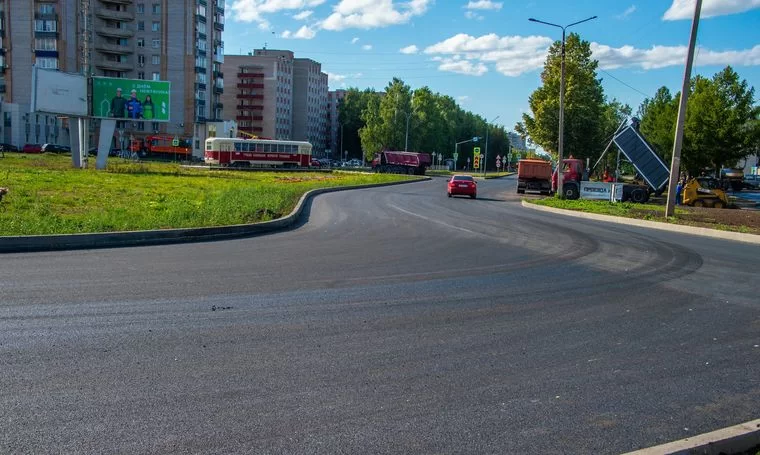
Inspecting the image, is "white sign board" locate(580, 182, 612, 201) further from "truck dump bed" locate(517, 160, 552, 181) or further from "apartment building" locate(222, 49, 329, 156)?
"apartment building" locate(222, 49, 329, 156)

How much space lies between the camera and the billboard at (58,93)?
45.3 meters

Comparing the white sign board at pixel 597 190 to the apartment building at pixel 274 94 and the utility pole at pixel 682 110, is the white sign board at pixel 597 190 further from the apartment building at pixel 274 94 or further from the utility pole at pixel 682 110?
the apartment building at pixel 274 94

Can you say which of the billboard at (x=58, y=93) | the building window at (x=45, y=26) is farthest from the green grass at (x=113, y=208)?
the building window at (x=45, y=26)

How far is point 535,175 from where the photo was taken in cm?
4641

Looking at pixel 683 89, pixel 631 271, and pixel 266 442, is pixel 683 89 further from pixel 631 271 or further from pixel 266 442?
pixel 266 442

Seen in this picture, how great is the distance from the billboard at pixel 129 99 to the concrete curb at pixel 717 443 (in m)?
51.3

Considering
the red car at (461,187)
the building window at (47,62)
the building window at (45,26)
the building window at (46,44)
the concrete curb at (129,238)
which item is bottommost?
the concrete curb at (129,238)

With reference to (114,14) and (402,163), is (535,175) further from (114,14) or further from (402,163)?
(114,14)

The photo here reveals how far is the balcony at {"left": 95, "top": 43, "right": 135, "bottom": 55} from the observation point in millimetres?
93250

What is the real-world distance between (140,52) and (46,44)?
13142mm

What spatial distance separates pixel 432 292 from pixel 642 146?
3133cm

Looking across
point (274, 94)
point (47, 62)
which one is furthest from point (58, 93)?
point (274, 94)

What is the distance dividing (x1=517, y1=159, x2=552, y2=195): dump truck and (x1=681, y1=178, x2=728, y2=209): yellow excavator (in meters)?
11.2

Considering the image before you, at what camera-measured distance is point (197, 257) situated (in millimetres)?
12008
